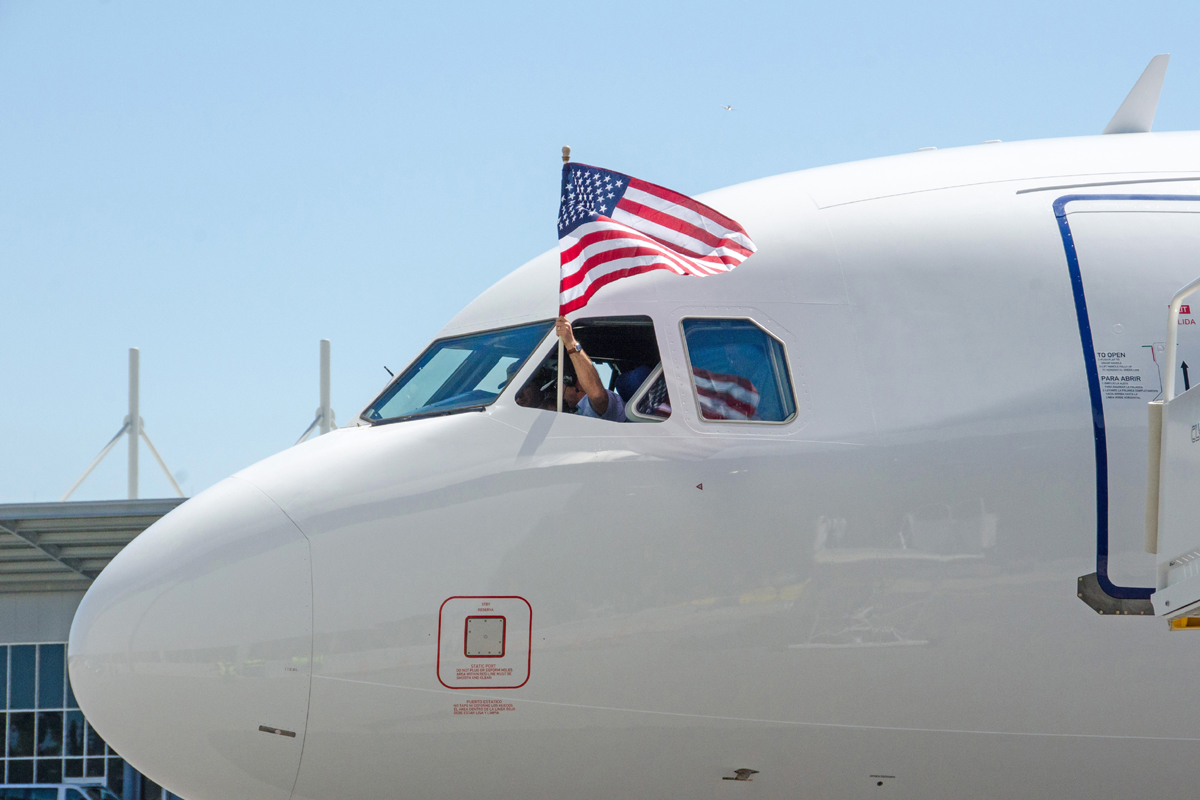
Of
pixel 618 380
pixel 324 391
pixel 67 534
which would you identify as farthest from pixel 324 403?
pixel 618 380

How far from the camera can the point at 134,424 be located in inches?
992

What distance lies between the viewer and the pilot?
22.5ft

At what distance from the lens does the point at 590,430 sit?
22.1 feet

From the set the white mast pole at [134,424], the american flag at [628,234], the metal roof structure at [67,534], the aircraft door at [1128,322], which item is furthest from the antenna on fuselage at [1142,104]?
the white mast pole at [134,424]

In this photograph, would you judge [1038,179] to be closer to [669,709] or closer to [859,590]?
[859,590]

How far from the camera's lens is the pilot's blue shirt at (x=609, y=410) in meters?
6.87

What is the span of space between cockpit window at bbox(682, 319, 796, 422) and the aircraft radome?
0.02 metres

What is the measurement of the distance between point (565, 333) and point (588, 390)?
36 centimetres

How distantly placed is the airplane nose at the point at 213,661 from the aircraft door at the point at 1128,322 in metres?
4.59

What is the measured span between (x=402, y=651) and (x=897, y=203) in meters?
4.13

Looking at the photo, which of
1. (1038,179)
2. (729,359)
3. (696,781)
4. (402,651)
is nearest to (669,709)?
(696,781)

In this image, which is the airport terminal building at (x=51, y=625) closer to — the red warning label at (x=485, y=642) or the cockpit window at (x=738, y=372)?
the red warning label at (x=485, y=642)

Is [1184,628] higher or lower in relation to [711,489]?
lower

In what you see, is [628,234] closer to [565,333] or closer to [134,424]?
[565,333]
